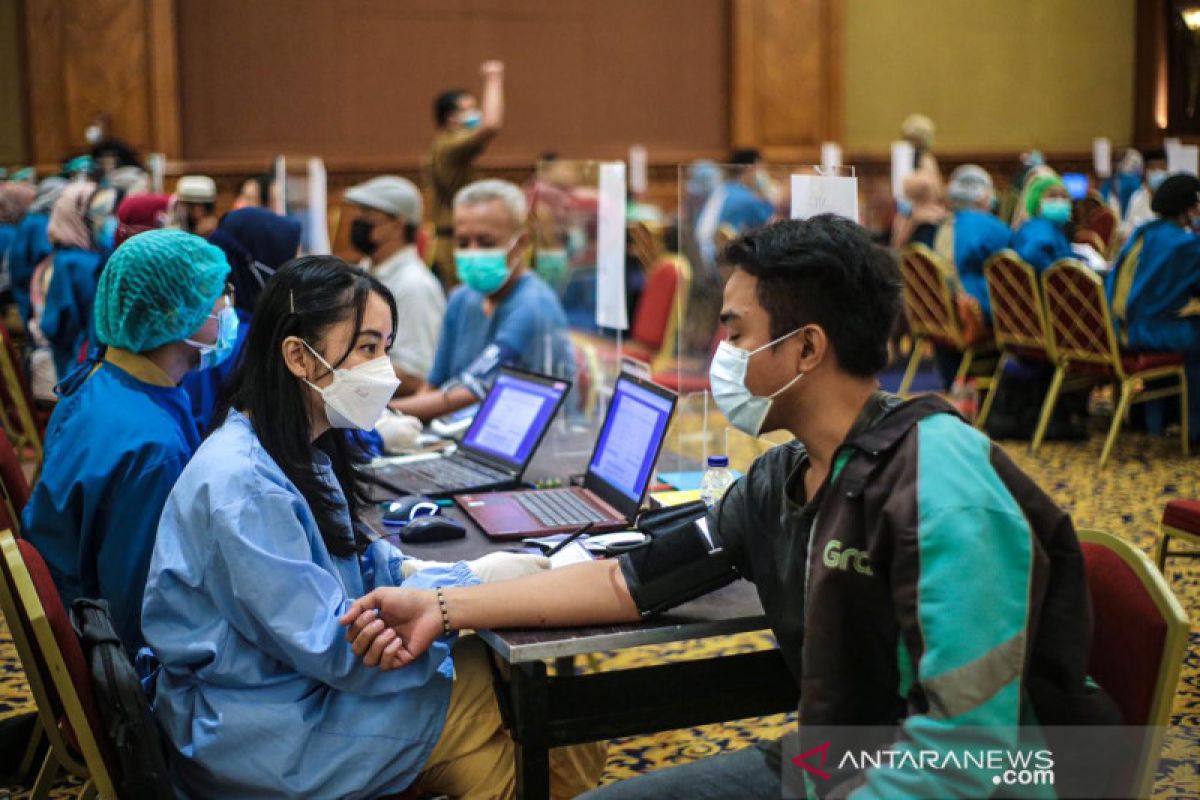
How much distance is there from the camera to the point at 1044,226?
653 cm

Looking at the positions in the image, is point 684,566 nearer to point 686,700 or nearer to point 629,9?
point 686,700

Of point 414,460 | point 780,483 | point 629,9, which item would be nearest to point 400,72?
point 629,9

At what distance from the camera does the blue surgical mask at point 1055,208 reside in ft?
22.3

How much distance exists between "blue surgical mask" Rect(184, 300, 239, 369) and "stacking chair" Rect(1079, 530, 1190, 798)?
67.3 inches

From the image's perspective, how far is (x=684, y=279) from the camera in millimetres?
4531

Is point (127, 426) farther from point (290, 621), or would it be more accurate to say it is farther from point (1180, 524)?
point (1180, 524)

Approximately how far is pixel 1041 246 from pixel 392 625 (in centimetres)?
532

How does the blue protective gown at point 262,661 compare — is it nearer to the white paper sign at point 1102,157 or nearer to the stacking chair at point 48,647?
the stacking chair at point 48,647

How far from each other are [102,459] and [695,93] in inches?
402

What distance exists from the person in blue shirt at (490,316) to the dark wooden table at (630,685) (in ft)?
6.14

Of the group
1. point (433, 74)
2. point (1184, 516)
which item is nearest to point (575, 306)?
point (1184, 516)

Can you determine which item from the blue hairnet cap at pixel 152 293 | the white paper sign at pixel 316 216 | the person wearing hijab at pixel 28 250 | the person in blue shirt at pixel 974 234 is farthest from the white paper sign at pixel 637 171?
the blue hairnet cap at pixel 152 293

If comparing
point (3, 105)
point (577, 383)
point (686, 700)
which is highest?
point (3, 105)

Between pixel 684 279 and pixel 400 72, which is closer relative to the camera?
pixel 684 279
